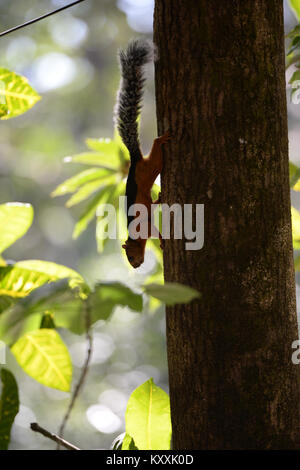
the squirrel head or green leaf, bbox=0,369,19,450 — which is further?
the squirrel head

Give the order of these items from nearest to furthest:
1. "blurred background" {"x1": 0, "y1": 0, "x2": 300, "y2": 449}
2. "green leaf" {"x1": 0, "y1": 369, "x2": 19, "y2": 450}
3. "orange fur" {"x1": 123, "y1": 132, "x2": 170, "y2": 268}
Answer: "green leaf" {"x1": 0, "y1": 369, "x2": 19, "y2": 450} < "orange fur" {"x1": 123, "y1": 132, "x2": 170, "y2": 268} < "blurred background" {"x1": 0, "y1": 0, "x2": 300, "y2": 449}

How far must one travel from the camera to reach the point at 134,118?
1.39 metres

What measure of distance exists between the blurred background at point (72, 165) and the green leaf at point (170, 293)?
618 cm

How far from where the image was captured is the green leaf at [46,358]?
0.90 meters

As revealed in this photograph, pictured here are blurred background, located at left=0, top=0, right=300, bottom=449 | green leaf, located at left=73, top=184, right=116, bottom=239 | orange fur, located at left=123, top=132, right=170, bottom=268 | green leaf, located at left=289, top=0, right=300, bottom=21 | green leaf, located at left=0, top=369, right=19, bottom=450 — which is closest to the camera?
green leaf, located at left=0, top=369, right=19, bottom=450

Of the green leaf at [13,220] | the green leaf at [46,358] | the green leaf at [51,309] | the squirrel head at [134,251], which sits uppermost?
the squirrel head at [134,251]

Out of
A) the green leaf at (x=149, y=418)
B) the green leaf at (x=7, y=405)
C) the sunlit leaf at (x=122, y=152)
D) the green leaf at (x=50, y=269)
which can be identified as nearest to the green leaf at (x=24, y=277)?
the green leaf at (x=50, y=269)

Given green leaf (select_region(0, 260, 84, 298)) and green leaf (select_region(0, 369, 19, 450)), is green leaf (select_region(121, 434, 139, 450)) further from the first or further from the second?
green leaf (select_region(0, 260, 84, 298))

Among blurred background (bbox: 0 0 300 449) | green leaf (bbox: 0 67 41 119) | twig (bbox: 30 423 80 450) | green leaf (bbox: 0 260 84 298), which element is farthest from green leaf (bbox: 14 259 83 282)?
blurred background (bbox: 0 0 300 449)

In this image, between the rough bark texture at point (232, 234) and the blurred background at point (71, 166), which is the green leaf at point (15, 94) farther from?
the blurred background at point (71, 166)

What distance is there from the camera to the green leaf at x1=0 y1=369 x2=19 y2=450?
0.82 m

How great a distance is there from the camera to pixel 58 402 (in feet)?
24.6

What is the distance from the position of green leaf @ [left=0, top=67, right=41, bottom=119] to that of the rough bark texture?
302mm
